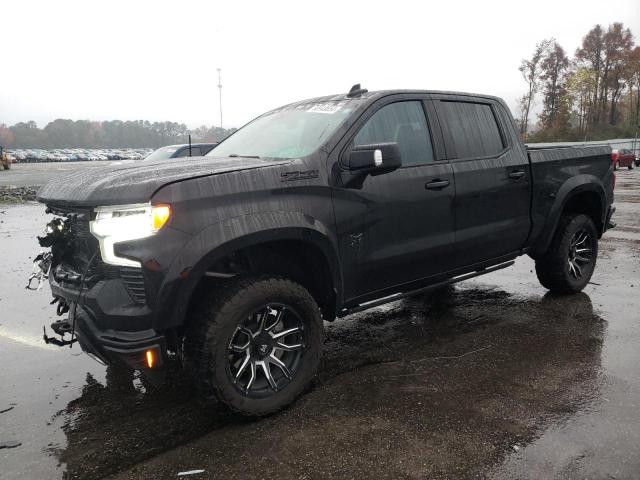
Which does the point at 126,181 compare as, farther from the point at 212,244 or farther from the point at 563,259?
the point at 563,259

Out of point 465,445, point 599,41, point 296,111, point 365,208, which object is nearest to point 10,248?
point 296,111

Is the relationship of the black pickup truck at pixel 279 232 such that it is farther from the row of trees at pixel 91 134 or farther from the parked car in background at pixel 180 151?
the row of trees at pixel 91 134

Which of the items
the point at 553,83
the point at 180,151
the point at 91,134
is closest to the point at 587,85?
the point at 553,83

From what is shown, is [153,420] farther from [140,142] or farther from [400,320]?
[140,142]

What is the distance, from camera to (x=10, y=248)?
338 inches

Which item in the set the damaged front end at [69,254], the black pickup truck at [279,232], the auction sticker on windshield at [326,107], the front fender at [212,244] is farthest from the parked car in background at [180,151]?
the front fender at [212,244]

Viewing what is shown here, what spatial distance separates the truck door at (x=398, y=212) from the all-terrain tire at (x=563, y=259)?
1.66 meters

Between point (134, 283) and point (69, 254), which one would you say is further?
point (69, 254)

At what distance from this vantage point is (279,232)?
2.92m

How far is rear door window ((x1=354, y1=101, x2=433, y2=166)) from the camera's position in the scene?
3566 millimetres

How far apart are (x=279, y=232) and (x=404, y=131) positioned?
4.69 ft

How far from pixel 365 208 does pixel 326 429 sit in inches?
54.9

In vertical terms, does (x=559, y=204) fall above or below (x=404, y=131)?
below

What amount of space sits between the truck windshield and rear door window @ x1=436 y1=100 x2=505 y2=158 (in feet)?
3.07
